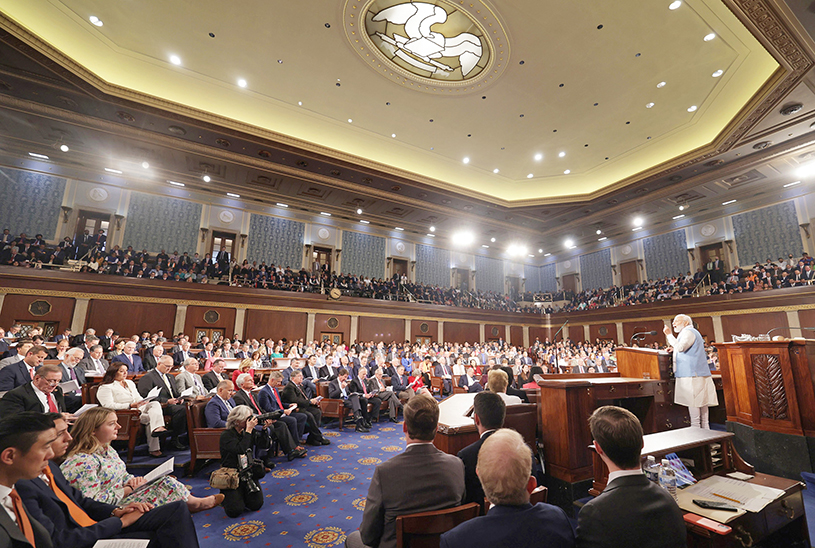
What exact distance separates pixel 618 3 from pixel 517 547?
9.56m

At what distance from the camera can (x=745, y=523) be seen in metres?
1.68

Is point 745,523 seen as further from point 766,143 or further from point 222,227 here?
point 222,227

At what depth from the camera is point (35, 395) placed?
11.3 feet

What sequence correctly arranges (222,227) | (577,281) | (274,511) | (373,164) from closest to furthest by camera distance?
1. (274,511)
2. (373,164)
3. (222,227)
4. (577,281)

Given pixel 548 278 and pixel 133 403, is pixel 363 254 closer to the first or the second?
pixel 548 278

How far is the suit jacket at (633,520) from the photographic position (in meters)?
1.19

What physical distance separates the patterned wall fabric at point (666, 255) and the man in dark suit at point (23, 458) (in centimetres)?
1893

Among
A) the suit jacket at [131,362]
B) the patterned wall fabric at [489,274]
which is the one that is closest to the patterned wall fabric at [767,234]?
the patterned wall fabric at [489,274]

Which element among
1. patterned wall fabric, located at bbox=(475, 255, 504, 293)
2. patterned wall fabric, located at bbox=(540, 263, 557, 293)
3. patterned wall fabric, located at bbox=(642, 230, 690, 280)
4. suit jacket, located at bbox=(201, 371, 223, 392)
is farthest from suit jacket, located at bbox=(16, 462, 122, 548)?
patterned wall fabric, located at bbox=(540, 263, 557, 293)

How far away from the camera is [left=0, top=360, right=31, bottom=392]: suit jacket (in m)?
4.08

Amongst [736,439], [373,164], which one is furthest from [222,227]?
[736,439]

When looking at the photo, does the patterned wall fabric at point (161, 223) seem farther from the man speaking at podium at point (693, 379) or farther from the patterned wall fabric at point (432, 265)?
the man speaking at podium at point (693, 379)

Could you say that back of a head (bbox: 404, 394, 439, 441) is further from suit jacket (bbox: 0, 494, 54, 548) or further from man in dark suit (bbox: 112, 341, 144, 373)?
man in dark suit (bbox: 112, 341, 144, 373)

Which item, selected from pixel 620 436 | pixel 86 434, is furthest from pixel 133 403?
pixel 620 436
